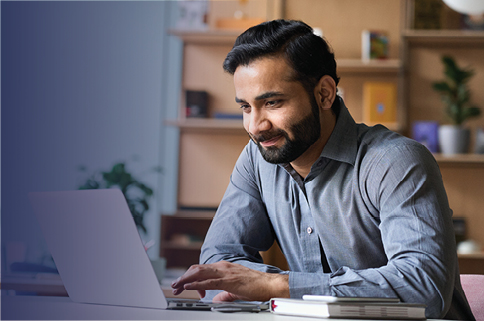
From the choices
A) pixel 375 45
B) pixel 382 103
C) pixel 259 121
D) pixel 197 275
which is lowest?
pixel 197 275

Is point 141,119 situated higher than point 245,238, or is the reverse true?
point 141,119

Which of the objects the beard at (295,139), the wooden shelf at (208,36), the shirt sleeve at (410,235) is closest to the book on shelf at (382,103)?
the wooden shelf at (208,36)

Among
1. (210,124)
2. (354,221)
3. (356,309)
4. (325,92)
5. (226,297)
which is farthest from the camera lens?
(210,124)

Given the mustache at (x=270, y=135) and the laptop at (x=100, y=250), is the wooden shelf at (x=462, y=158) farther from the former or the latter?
the laptop at (x=100, y=250)

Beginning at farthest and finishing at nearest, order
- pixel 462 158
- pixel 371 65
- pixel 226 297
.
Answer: pixel 371 65, pixel 462 158, pixel 226 297

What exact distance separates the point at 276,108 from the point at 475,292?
679 mm

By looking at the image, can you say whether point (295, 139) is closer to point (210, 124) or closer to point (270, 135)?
point (270, 135)

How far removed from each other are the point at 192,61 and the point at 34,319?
303 cm

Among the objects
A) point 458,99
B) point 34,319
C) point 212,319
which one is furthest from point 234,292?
point 458,99

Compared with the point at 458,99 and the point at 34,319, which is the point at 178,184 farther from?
the point at 34,319

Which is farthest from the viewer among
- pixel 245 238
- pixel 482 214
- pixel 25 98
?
pixel 482 214

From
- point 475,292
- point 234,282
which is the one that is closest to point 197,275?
point 234,282

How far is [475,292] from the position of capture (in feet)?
4.14

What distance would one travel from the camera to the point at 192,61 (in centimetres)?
363
